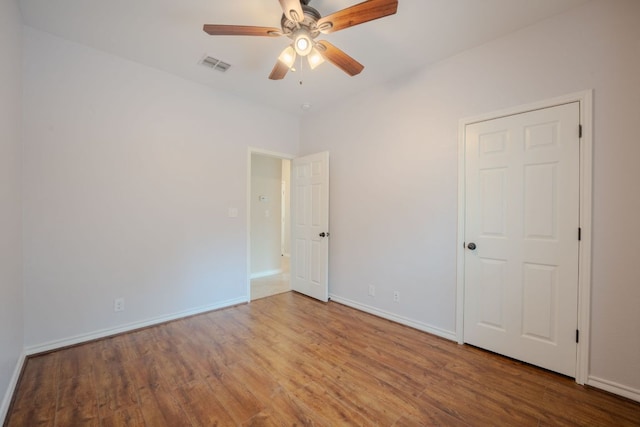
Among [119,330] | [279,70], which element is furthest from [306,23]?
[119,330]

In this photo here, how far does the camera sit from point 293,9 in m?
1.60

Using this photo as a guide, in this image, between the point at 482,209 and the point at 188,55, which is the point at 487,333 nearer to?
the point at 482,209

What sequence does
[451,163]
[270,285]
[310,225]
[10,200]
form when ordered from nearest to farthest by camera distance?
[10,200]
[451,163]
[310,225]
[270,285]

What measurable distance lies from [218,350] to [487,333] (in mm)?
2489

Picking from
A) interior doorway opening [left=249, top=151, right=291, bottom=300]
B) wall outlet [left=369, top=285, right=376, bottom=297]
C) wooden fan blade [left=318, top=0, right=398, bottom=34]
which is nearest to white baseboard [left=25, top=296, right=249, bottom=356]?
interior doorway opening [left=249, top=151, right=291, bottom=300]

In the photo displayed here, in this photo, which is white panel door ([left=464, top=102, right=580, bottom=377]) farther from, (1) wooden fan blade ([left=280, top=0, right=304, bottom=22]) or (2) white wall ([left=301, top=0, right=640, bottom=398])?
(1) wooden fan blade ([left=280, top=0, right=304, bottom=22])

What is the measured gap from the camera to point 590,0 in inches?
73.7

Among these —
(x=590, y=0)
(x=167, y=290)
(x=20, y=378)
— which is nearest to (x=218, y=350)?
(x=167, y=290)

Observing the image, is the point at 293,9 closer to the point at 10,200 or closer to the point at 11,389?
the point at 10,200

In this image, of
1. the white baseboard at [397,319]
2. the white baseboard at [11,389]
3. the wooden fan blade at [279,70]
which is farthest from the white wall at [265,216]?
the white baseboard at [11,389]

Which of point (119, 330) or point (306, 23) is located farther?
point (119, 330)

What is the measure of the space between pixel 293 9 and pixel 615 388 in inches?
133

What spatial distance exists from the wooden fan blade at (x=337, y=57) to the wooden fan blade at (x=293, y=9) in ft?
0.87

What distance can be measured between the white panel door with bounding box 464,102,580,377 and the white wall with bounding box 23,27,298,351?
2.83 metres
